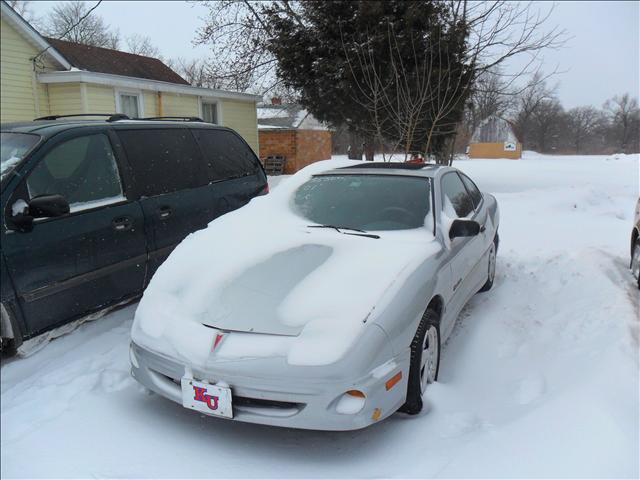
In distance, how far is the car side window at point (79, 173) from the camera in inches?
112

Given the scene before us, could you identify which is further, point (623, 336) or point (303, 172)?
point (303, 172)

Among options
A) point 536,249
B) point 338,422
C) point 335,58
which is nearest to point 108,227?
point 338,422

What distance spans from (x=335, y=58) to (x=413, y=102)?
2808mm

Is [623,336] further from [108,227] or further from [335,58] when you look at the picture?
[335,58]

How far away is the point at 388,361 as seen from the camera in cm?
243

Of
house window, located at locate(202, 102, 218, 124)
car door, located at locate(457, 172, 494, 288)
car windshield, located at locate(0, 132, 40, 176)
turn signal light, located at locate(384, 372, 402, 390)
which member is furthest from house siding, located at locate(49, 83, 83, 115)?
house window, located at locate(202, 102, 218, 124)

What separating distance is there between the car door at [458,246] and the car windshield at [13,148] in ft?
8.77

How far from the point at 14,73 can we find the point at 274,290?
1.54 metres

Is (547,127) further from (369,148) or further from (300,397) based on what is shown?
(300,397)

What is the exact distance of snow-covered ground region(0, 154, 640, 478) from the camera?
222cm

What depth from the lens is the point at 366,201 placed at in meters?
3.72


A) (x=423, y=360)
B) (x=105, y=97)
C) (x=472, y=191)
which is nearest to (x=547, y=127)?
(x=105, y=97)

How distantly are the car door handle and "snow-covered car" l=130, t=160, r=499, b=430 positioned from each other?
1.82ft

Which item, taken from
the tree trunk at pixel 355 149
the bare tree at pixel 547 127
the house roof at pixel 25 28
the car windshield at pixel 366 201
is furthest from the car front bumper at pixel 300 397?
the bare tree at pixel 547 127
